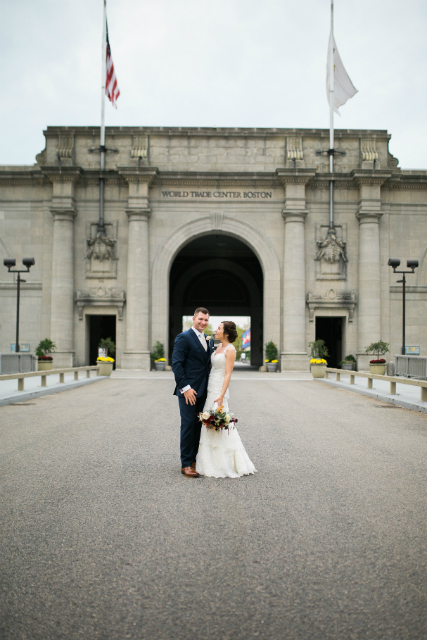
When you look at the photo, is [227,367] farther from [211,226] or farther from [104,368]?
[211,226]

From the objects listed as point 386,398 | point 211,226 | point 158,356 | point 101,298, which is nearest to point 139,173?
point 211,226

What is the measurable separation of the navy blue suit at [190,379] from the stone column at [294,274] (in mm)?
26033

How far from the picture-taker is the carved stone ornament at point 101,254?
1316 inches

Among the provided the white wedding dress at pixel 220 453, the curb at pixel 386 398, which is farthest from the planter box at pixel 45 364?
the white wedding dress at pixel 220 453

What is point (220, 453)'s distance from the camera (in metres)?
6.57

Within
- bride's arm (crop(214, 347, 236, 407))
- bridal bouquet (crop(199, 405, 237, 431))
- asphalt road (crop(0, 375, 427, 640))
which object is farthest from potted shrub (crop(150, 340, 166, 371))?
bridal bouquet (crop(199, 405, 237, 431))

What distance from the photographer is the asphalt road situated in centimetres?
314

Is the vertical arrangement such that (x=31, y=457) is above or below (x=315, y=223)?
below

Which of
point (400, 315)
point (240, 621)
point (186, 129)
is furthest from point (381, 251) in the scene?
point (240, 621)

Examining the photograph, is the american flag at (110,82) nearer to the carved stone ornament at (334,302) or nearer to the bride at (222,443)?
the carved stone ornament at (334,302)

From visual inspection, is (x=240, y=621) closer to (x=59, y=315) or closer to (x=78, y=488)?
(x=78, y=488)

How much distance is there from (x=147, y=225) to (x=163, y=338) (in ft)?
22.6

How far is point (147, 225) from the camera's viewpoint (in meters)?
33.2

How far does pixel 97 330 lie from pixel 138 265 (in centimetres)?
833
